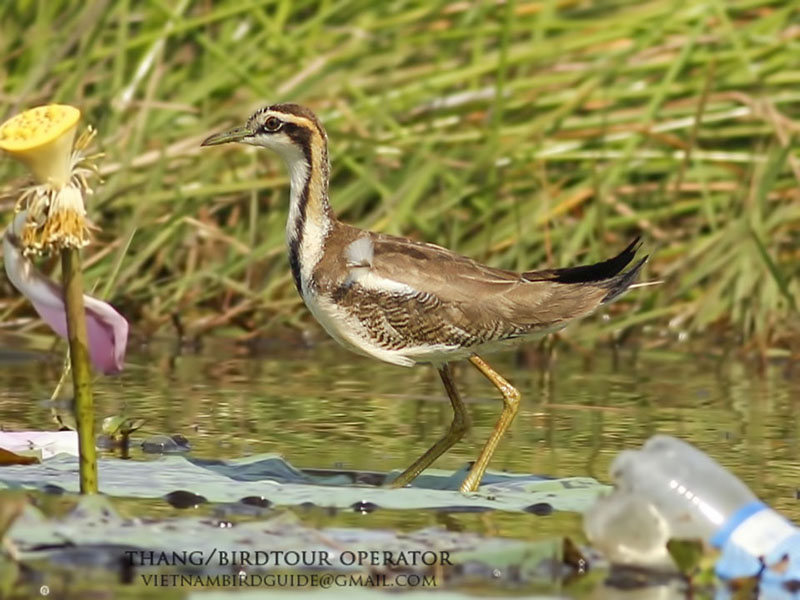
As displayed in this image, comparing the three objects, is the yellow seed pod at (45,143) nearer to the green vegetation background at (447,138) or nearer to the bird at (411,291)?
the bird at (411,291)

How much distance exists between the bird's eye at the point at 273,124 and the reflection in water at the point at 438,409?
3.57 ft

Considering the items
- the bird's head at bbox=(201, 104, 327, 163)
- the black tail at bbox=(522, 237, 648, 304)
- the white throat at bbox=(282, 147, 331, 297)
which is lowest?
the black tail at bbox=(522, 237, 648, 304)

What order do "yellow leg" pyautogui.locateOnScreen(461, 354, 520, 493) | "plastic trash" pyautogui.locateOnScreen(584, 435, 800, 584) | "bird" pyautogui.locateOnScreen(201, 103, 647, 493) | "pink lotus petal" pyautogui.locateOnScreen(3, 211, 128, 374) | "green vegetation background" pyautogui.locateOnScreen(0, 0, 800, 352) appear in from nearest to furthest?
"plastic trash" pyautogui.locateOnScreen(584, 435, 800, 584) → "pink lotus petal" pyautogui.locateOnScreen(3, 211, 128, 374) → "yellow leg" pyautogui.locateOnScreen(461, 354, 520, 493) → "bird" pyautogui.locateOnScreen(201, 103, 647, 493) → "green vegetation background" pyautogui.locateOnScreen(0, 0, 800, 352)

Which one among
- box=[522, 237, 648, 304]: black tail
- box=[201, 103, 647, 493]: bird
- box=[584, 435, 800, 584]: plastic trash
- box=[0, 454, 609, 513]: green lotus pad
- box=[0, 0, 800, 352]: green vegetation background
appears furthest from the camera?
box=[0, 0, 800, 352]: green vegetation background

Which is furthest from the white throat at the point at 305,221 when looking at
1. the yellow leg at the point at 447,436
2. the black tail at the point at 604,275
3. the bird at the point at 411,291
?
the black tail at the point at 604,275

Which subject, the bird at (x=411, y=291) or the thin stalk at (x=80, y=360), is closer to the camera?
the thin stalk at (x=80, y=360)

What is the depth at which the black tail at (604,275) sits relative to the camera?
19.7 feet

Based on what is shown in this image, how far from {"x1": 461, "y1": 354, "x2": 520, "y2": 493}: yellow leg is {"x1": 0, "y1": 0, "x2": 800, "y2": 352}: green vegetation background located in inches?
107

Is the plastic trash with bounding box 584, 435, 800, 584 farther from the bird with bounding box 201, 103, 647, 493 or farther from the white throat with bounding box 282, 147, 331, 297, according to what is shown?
the white throat with bounding box 282, 147, 331, 297

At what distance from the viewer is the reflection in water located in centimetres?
610

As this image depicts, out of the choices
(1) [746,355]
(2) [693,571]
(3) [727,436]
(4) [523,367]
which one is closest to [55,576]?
(2) [693,571]

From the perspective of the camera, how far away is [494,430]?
19.4 ft

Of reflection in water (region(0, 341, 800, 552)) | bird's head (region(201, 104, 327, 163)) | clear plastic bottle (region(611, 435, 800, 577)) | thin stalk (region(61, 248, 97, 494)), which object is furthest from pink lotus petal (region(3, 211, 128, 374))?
bird's head (region(201, 104, 327, 163))

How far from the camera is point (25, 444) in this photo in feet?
18.5
